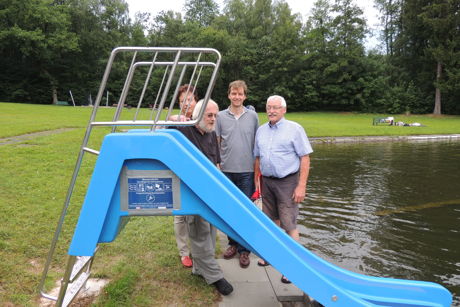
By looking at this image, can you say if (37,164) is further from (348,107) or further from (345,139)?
(348,107)

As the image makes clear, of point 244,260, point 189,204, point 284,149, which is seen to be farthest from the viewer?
point 244,260

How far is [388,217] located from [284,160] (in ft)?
12.5

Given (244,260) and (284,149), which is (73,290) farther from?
(284,149)

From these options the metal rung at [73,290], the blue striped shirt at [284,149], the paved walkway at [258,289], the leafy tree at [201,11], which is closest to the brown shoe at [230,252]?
the paved walkway at [258,289]

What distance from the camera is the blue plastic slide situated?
2.02m

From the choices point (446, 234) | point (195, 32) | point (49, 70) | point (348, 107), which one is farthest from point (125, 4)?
point (446, 234)

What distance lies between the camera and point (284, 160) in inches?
135

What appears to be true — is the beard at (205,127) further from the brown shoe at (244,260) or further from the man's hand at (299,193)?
the brown shoe at (244,260)

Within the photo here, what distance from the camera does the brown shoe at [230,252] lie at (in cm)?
383

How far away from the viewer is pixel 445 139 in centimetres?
1809

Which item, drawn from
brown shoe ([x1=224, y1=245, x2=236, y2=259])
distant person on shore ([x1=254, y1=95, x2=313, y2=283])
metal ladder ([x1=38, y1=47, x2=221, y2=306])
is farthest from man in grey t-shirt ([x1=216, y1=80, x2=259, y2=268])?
metal ladder ([x1=38, y1=47, x2=221, y2=306])

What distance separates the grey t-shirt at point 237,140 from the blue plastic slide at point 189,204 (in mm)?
1557

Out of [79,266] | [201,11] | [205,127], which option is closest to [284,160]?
[205,127]

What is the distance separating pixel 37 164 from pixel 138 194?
22.7 ft
